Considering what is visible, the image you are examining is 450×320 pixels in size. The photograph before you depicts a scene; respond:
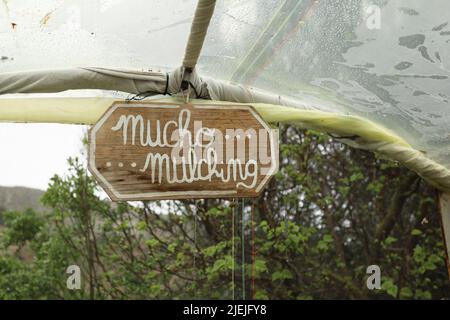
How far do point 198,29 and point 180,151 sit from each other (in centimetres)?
25

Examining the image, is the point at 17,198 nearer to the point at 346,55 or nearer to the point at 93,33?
the point at 93,33

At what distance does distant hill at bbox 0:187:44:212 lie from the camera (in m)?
5.10

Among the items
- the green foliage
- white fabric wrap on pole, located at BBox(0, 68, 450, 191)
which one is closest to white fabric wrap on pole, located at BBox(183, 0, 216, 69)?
white fabric wrap on pole, located at BBox(0, 68, 450, 191)

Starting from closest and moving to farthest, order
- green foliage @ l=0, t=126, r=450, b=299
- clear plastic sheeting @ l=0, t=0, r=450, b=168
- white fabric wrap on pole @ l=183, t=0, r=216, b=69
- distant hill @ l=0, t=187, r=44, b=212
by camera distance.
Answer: white fabric wrap on pole @ l=183, t=0, r=216, b=69 → clear plastic sheeting @ l=0, t=0, r=450, b=168 → green foliage @ l=0, t=126, r=450, b=299 → distant hill @ l=0, t=187, r=44, b=212

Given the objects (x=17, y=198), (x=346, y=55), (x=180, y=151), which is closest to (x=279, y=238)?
(x=346, y=55)

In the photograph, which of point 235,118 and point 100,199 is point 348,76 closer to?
point 235,118

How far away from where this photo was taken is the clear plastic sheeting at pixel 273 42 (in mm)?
1146

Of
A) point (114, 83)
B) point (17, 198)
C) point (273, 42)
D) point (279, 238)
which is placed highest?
point (17, 198)

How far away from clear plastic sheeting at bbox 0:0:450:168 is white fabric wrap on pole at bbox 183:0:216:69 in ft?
0.24

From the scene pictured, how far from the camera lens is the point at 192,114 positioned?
1.13m

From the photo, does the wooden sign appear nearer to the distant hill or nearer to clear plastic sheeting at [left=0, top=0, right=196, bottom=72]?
clear plastic sheeting at [left=0, top=0, right=196, bottom=72]

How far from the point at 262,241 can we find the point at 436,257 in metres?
1.01

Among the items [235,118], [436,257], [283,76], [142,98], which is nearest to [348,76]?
[283,76]

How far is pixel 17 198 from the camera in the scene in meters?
5.19
